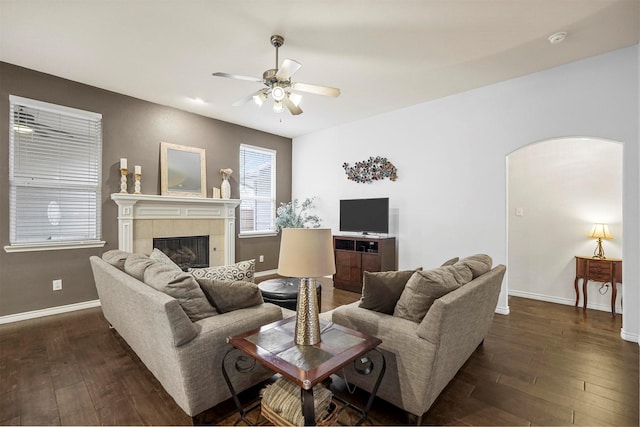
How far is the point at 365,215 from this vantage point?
4934 mm

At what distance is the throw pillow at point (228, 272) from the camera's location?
2.35 m

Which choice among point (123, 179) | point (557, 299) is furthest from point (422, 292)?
point (123, 179)

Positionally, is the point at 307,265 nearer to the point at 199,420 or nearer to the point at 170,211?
the point at 199,420

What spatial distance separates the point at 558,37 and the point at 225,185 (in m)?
4.77

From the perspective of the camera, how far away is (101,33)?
2.74 m

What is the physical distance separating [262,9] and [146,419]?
9.98 ft

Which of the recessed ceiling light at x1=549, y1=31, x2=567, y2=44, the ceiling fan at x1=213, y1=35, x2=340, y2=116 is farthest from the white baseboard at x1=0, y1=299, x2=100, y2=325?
the recessed ceiling light at x1=549, y1=31, x2=567, y2=44

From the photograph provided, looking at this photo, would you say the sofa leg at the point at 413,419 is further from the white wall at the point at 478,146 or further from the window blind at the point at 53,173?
the window blind at the point at 53,173

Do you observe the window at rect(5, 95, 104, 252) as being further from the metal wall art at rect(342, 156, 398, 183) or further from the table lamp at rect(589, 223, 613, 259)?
the table lamp at rect(589, 223, 613, 259)

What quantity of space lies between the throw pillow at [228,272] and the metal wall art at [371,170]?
3.09 metres

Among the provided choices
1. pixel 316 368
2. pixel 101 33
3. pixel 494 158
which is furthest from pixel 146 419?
pixel 494 158

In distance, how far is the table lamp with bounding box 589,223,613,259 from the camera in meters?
3.76

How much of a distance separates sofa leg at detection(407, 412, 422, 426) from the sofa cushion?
534 mm

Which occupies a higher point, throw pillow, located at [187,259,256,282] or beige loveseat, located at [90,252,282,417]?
Answer: throw pillow, located at [187,259,256,282]
